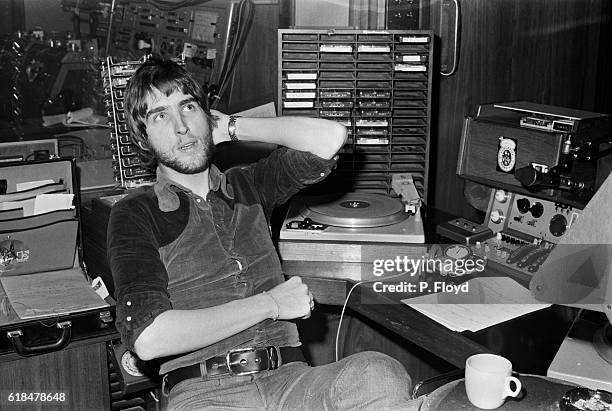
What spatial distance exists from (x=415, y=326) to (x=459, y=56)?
182 centimetres

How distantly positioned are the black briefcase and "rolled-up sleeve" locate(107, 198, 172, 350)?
1.40ft

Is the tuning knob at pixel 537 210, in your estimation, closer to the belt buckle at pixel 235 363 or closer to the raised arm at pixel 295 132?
the raised arm at pixel 295 132

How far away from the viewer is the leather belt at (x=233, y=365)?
179cm

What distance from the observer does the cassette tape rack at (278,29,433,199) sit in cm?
257

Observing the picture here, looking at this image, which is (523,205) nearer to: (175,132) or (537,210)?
(537,210)

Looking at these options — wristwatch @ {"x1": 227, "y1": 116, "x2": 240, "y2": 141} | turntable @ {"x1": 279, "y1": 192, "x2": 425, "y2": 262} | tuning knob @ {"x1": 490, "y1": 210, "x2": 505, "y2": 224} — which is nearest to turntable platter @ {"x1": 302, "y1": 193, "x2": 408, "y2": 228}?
turntable @ {"x1": 279, "y1": 192, "x2": 425, "y2": 262}

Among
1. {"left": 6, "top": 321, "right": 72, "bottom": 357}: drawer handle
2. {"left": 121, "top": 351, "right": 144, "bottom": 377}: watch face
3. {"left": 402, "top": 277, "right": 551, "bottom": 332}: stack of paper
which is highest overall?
{"left": 402, "top": 277, "right": 551, "bottom": 332}: stack of paper

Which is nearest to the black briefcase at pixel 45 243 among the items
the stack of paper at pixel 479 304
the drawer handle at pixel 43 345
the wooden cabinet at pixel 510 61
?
the drawer handle at pixel 43 345

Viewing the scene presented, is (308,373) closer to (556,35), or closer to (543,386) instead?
(543,386)

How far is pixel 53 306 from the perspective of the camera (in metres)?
2.11

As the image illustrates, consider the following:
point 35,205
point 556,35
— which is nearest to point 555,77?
point 556,35

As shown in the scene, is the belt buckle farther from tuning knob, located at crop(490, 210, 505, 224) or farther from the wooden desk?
tuning knob, located at crop(490, 210, 505, 224)

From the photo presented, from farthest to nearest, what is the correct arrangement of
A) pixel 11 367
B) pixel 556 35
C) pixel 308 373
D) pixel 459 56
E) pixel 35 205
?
pixel 556 35 → pixel 459 56 → pixel 35 205 → pixel 11 367 → pixel 308 373

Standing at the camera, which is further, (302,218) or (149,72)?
(302,218)
